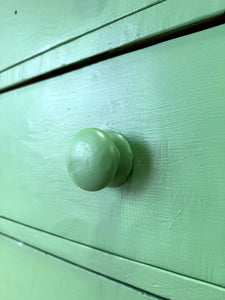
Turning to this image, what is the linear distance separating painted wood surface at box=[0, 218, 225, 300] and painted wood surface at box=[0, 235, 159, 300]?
0.01m

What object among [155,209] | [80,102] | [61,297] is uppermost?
[80,102]

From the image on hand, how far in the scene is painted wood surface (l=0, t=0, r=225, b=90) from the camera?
212mm

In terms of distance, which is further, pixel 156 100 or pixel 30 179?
pixel 30 179

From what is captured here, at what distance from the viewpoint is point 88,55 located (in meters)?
0.28

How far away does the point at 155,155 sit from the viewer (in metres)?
0.23

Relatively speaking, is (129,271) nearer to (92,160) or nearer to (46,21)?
(92,160)

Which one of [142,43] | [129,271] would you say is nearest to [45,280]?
[129,271]

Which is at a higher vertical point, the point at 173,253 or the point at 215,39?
the point at 215,39

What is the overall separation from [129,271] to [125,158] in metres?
0.10

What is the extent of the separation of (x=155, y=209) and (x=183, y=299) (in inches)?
2.8

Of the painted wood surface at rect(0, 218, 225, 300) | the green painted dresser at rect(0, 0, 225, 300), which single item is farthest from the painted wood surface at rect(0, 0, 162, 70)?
the painted wood surface at rect(0, 218, 225, 300)

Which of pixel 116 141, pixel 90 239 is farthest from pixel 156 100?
pixel 90 239

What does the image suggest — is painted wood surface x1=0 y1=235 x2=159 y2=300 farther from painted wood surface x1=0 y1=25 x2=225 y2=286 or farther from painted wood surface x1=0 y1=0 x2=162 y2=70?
painted wood surface x1=0 y1=0 x2=162 y2=70

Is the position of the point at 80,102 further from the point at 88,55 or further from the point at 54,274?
the point at 54,274
